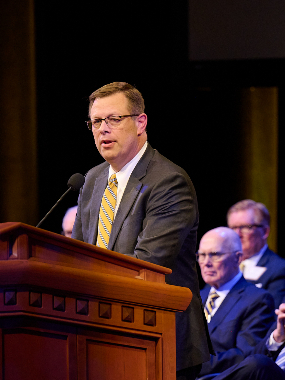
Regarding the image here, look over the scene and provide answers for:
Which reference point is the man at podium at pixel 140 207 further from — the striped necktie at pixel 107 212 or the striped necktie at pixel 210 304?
the striped necktie at pixel 210 304

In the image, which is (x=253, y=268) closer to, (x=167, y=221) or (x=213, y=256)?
(x=213, y=256)

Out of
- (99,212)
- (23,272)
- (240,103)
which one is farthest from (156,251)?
(240,103)

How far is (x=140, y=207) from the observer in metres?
1.85

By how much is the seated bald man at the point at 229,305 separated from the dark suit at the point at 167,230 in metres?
1.41

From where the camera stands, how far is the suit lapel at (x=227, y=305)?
11.1ft

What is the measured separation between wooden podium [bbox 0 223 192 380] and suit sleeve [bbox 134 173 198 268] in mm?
316

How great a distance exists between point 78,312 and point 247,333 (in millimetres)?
2209

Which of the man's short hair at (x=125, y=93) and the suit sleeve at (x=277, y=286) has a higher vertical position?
the man's short hair at (x=125, y=93)

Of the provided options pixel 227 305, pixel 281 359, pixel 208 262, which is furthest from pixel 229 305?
pixel 281 359

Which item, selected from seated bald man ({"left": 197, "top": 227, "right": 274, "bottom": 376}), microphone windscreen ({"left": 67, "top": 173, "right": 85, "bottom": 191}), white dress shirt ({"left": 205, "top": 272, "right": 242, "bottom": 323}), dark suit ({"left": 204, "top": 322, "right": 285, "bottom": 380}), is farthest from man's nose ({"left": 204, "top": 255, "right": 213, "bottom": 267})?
microphone windscreen ({"left": 67, "top": 173, "right": 85, "bottom": 191})

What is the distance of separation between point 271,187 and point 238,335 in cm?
242

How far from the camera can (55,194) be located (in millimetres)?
4449

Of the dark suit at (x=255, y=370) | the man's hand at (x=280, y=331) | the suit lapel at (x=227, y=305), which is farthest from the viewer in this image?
the suit lapel at (x=227, y=305)

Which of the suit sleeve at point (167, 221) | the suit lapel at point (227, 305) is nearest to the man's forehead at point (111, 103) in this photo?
the suit sleeve at point (167, 221)
